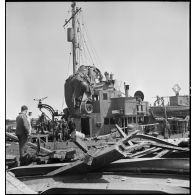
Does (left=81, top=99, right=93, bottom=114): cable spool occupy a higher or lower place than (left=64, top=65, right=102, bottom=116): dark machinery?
lower

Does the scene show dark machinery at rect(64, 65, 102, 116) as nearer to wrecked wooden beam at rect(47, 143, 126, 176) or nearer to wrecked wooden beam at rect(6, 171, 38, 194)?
wrecked wooden beam at rect(47, 143, 126, 176)

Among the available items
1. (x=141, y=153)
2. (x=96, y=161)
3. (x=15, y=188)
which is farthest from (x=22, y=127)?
(x=15, y=188)

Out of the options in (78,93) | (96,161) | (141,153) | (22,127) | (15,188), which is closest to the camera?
(15,188)

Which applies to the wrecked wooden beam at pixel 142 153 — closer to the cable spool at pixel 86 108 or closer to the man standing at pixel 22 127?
the man standing at pixel 22 127

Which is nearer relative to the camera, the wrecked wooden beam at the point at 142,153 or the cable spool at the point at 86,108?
the wrecked wooden beam at the point at 142,153

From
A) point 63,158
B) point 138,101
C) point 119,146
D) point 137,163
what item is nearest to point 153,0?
point 119,146

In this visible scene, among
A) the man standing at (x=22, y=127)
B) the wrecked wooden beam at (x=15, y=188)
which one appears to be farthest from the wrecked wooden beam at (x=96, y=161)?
the man standing at (x=22, y=127)

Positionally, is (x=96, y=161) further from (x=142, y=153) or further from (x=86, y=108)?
(x=86, y=108)

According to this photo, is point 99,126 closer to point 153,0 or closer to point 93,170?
point 93,170

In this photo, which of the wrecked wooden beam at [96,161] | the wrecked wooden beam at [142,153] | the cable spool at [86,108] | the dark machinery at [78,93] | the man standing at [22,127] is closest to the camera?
the wrecked wooden beam at [96,161]

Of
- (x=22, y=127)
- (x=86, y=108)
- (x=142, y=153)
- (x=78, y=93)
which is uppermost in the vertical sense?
(x=78, y=93)

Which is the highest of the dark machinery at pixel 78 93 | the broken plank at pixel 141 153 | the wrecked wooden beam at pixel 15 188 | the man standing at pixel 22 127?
the dark machinery at pixel 78 93

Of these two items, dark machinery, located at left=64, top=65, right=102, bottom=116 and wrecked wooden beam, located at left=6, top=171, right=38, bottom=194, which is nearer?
wrecked wooden beam, located at left=6, top=171, right=38, bottom=194

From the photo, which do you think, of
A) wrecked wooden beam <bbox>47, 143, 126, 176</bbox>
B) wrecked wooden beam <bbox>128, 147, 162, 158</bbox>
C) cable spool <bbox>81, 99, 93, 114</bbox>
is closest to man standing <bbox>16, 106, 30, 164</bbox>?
wrecked wooden beam <bbox>47, 143, 126, 176</bbox>
